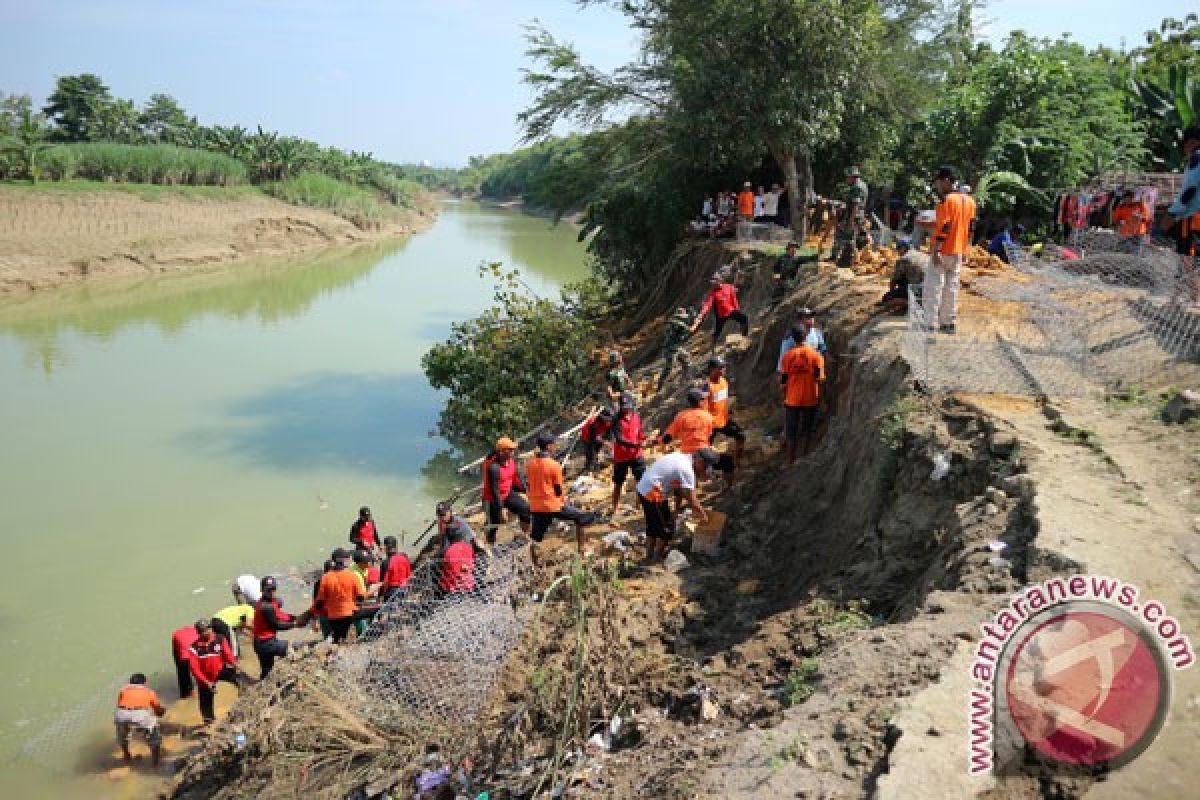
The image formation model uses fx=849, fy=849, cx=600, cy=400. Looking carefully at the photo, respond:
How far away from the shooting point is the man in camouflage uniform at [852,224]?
12.5 m

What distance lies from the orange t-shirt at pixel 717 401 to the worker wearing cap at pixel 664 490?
85 cm

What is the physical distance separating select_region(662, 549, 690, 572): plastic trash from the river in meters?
5.16

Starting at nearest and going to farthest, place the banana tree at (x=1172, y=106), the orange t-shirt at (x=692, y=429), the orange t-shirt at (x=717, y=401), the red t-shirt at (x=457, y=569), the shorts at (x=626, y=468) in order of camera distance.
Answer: the red t-shirt at (x=457, y=569), the orange t-shirt at (x=692, y=429), the shorts at (x=626, y=468), the orange t-shirt at (x=717, y=401), the banana tree at (x=1172, y=106)

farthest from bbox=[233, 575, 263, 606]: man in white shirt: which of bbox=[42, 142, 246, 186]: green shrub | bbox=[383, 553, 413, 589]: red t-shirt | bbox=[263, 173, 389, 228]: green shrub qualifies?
bbox=[263, 173, 389, 228]: green shrub


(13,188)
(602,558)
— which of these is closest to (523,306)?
(602,558)

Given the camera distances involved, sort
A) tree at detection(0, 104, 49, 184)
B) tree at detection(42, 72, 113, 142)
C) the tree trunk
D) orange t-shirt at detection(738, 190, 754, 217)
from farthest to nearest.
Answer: tree at detection(42, 72, 113, 142), tree at detection(0, 104, 49, 184), orange t-shirt at detection(738, 190, 754, 217), the tree trunk

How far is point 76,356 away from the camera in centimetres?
2298

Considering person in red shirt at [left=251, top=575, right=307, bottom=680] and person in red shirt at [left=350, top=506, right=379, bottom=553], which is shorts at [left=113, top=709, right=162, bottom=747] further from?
person in red shirt at [left=350, top=506, right=379, bottom=553]

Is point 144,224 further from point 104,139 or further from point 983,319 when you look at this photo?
point 983,319

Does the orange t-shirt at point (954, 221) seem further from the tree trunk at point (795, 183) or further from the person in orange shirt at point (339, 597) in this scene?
the tree trunk at point (795, 183)

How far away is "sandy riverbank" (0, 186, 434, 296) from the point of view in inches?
1315

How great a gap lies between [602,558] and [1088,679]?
4.93m

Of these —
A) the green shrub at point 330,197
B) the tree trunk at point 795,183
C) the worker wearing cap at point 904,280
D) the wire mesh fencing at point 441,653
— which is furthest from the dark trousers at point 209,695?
the green shrub at point 330,197

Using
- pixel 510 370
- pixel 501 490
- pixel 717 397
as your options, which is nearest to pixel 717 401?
pixel 717 397
